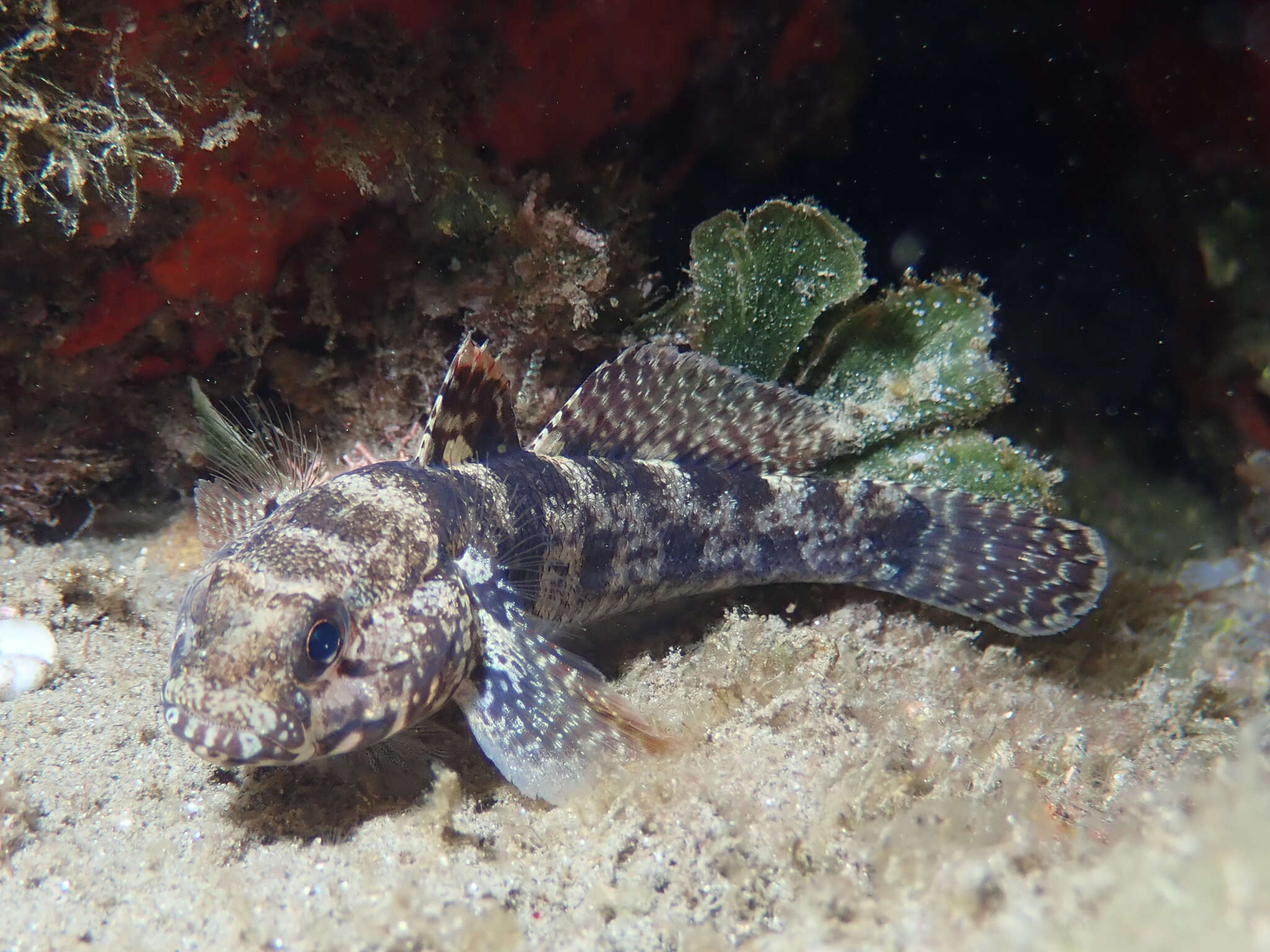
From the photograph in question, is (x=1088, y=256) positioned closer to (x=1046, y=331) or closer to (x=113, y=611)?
(x=1046, y=331)

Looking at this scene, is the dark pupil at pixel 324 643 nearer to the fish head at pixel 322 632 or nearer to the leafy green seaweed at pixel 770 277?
the fish head at pixel 322 632

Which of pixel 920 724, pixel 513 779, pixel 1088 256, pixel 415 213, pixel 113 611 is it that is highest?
pixel 1088 256

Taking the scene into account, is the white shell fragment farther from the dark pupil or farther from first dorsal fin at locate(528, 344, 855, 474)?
first dorsal fin at locate(528, 344, 855, 474)

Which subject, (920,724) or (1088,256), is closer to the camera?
(920,724)

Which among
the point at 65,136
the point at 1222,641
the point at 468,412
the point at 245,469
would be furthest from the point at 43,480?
the point at 1222,641

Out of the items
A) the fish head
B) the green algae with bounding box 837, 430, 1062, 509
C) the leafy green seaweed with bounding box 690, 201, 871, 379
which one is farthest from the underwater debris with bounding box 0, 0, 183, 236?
the green algae with bounding box 837, 430, 1062, 509

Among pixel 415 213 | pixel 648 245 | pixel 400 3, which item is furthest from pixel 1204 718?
pixel 400 3

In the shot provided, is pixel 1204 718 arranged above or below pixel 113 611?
above
